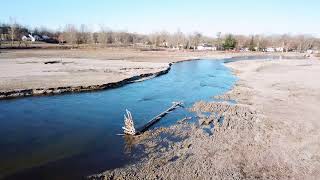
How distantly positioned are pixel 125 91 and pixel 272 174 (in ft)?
78.0

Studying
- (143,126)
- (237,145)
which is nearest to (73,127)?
(143,126)

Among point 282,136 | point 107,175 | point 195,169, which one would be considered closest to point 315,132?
point 282,136

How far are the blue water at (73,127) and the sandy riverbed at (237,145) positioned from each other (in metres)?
1.58

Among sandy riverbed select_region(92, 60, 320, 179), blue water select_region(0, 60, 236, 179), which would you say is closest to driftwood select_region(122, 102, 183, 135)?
blue water select_region(0, 60, 236, 179)

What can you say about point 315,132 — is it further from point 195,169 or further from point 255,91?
point 255,91

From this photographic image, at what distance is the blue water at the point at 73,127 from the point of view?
15.8m

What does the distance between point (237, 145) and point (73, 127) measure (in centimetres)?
1065

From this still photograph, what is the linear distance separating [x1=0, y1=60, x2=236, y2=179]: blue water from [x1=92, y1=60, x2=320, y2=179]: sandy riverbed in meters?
1.58

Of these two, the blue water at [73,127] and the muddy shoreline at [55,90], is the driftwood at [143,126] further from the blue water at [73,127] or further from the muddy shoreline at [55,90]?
the muddy shoreline at [55,90]

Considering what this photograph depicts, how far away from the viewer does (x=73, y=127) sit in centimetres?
2233

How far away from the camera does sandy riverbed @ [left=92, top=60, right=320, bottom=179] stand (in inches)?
598

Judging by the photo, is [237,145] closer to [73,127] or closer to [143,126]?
[143,126]

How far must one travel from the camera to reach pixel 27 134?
2045 centimetres

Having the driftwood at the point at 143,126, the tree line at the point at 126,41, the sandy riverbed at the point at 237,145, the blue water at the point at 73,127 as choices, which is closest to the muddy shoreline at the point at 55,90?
the blue water at the point at 73,127
